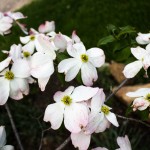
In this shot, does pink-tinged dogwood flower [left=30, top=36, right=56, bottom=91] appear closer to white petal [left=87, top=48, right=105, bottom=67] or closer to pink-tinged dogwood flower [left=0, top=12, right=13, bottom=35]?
white petal [left=87, top=48, right=105, bottom=67]

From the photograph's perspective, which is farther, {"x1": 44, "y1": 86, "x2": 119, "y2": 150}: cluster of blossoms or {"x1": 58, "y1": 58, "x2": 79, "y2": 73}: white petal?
{"x1": 58, "y1": 58, "x2": 79, "y2": 73}: white petal

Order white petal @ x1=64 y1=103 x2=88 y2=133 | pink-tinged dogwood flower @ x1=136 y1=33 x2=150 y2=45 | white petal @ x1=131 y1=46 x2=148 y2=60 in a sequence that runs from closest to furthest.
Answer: white petal @ x1=64 y1=103 x2=88 y2=133 < white petal @ x1=131 y1=46 x2=148 y2=60 < pink-tinged dogwood flower @ x1=136 y1=33 x2=150 y2=45

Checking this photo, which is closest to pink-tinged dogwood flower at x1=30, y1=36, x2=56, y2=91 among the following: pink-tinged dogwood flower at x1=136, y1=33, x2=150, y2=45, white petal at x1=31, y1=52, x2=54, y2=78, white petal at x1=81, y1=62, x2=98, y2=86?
white petal at x1=31, y1=52, x2=54, y2=78

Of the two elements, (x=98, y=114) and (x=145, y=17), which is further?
(x=145, y=17)

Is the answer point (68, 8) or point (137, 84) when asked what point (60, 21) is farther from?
point (137, 84)

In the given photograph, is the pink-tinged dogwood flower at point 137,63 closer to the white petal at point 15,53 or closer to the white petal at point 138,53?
the white petal at point 138,53

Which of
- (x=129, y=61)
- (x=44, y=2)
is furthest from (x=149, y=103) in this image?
(x=44, y=2)

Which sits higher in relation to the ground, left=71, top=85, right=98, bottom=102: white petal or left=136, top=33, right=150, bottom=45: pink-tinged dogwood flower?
left=71, top=85, right=98, bottom=102: white petal

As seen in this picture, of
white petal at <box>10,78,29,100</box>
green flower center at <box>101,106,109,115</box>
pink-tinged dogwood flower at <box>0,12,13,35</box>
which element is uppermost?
pink-tinged dogwood flower at <box>0,12,13,35</box>
